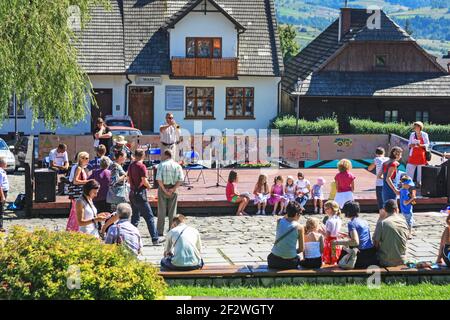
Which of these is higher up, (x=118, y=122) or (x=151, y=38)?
(x=151, y=38)

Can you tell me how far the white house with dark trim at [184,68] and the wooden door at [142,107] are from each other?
0.15 ft

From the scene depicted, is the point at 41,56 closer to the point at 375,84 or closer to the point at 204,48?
the point at 204,48

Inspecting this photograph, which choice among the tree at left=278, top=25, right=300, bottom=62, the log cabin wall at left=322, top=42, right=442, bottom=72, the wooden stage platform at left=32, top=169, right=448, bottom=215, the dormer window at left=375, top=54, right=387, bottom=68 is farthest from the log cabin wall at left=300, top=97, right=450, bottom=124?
the tree at left=278, top=25, right=300, bottom=62

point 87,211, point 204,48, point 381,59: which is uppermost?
point 204,48

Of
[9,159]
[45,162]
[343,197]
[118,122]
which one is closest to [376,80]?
[118,122]

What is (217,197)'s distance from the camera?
23375 millimetres

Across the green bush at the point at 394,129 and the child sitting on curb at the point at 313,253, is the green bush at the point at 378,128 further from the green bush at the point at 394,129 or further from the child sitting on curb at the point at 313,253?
the child sitting on curb at the point at 313,253

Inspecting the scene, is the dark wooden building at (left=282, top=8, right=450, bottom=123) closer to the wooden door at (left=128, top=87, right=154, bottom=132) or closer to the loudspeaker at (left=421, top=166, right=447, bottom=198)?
the wooden door at (left=128, top=87, right=154, bottom=132)

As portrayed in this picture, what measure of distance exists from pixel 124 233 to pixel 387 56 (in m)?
34.5

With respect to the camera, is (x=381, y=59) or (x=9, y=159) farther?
(x=381, y=59)

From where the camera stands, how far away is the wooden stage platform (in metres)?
21.4
